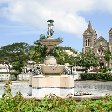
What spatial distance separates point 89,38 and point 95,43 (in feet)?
16.7

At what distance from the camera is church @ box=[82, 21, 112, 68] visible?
103925mm

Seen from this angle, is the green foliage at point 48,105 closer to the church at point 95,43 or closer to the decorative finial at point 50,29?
the decorative finial at point 50,29

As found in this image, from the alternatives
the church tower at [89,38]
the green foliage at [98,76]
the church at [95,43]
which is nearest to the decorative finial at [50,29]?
the green foliage at [98,76]

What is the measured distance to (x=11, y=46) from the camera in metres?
115

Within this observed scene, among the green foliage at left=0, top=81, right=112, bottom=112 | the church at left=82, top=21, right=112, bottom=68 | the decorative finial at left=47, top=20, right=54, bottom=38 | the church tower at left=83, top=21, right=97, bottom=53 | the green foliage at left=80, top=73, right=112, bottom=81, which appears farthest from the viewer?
the church tower at left=83, top=21, right=97, bottom=53

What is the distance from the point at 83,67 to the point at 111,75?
69.8ft

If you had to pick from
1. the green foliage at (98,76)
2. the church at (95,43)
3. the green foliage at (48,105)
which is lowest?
the green foliage at (48,105)

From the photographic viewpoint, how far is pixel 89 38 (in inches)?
4390

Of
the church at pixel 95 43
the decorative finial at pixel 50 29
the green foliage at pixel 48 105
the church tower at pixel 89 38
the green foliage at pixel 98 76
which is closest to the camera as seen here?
the green foliage at pixel 48 105

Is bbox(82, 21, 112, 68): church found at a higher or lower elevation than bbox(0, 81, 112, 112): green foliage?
higher

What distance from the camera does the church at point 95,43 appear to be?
104 m

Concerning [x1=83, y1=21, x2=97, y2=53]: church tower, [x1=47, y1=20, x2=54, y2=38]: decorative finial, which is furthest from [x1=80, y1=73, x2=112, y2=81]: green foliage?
[x1=83, y1=21, x2=97, y2=53]: church tower

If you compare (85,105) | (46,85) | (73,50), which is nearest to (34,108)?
(85,105)

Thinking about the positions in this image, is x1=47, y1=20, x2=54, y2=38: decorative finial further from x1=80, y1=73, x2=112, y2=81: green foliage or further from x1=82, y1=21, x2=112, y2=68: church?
x1=82, y1=21, x2=112, y2=68: church
